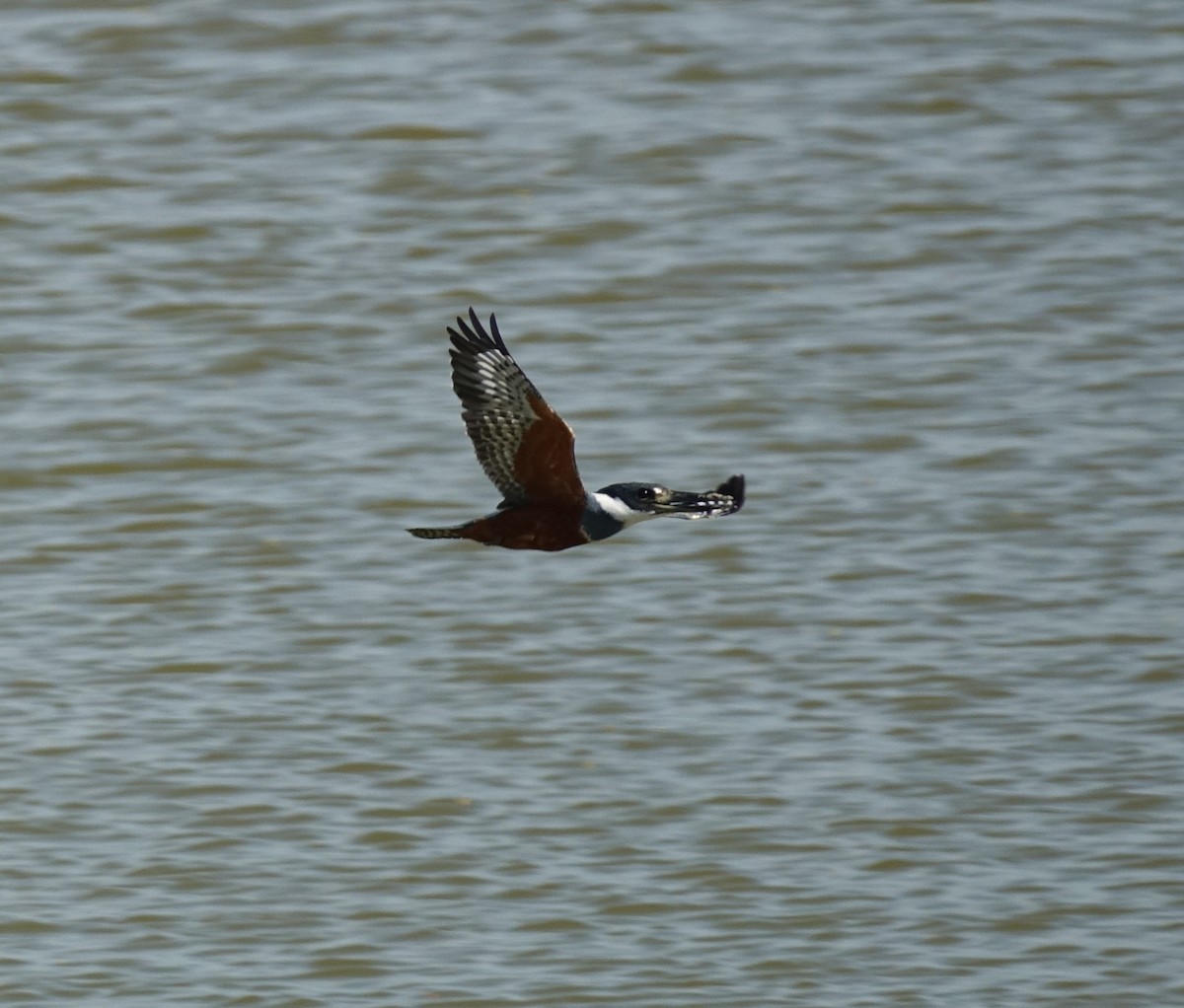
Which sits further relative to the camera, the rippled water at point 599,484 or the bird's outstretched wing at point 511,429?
the rippled water at point 599,484

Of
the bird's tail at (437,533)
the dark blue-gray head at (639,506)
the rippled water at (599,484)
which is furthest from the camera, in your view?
the rippled water at (599,484)

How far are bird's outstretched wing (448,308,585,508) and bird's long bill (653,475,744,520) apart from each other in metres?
0.23

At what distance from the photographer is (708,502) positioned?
678 cm

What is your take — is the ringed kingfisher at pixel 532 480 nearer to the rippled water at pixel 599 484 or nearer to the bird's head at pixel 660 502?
the bird's head at pixel 660 502

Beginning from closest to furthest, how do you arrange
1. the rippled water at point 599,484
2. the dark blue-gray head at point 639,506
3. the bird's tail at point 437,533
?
the bird's tail at point 437,533
the dark blue-gray head at point 639,506
the rippled water at point 599,484

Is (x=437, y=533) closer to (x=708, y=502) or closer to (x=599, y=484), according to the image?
(x=708, y=502)

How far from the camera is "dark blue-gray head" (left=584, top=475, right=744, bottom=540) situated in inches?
257

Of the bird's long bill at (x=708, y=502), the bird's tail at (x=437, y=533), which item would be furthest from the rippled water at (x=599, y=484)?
the bird's tail at (x=437, y=533)

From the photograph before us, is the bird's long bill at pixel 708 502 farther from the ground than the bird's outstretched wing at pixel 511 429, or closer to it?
closer to it

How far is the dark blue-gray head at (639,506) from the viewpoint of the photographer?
654cm

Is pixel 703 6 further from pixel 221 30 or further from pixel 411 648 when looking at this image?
pixel 411 648

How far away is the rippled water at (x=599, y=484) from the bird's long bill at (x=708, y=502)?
2965mm

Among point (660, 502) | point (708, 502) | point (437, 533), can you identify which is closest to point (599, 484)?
point (708, 502)

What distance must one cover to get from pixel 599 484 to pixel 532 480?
19.2 ft
